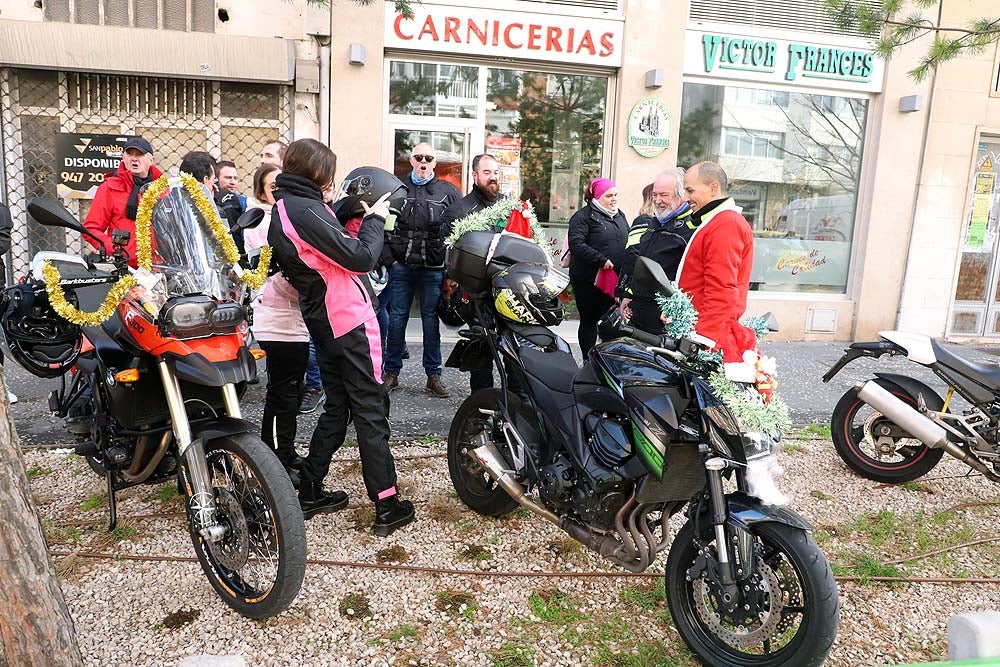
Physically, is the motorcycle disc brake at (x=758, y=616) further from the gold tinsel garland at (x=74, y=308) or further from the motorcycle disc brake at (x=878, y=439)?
the gold tinsel garland at (x=74, y=308)

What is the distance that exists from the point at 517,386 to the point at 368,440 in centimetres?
73

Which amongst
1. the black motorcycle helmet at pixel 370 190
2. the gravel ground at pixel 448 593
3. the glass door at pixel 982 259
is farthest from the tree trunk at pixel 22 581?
the glass door at pixel 982 259

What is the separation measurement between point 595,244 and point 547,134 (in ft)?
10.6

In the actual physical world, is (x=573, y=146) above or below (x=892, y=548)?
above

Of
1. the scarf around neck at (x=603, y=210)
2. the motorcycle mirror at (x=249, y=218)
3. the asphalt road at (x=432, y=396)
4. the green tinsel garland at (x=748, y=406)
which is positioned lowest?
the asphalt road at (x=432, y=396)

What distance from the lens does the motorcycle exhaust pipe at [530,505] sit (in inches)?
109

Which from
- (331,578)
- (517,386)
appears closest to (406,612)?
(331,578)

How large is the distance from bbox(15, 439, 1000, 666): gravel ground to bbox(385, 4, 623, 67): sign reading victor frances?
5.25 m

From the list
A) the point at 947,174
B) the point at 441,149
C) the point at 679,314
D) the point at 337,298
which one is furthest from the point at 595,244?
the point at 947,174

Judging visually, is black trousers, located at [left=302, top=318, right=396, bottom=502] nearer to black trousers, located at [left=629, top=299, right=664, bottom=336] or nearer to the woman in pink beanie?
black trousers, located at [left=629, top=299, right=664, bottom=336]

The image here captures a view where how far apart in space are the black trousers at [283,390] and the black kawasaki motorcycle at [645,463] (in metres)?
0.93

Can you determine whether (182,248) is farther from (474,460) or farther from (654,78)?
(654,78)

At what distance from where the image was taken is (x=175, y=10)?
724cm

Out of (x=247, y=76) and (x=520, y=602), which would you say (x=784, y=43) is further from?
(x=520, y=602)
